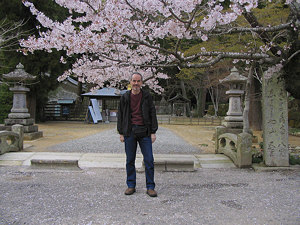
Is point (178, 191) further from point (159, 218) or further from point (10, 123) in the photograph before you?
point (10, 123)

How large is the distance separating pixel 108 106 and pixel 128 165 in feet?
52.4

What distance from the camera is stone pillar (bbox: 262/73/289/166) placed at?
15.4ft

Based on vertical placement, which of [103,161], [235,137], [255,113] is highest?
[255,113]

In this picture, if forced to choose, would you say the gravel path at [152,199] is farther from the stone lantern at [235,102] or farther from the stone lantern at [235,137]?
the stone lantern at [235,102]

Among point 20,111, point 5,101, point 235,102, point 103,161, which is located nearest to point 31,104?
point 5,101

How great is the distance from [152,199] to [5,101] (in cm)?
1560

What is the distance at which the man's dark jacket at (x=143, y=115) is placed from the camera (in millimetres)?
3326

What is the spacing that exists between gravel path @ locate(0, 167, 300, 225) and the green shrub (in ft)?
40.5

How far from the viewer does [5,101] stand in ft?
49.7

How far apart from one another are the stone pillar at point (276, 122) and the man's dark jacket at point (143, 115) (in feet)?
9.13

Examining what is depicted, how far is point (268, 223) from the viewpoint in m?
2.52

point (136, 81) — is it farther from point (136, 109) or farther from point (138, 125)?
point (138, 125)

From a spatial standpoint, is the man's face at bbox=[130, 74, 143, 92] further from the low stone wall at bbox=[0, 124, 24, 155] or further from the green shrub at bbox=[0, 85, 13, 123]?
the green shrub at bbox=[0, 85, 13, 123]

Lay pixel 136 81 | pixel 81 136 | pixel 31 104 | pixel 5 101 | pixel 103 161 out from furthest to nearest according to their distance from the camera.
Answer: pixel 5 101 < pixel 31 104 < pixel 81 136 < pixel 103 161 < pixel 136 81
